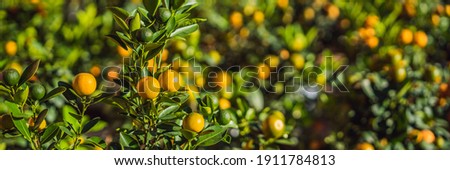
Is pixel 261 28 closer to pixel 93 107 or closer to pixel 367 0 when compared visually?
pixel 367 0

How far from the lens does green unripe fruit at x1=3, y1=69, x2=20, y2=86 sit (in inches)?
37.3

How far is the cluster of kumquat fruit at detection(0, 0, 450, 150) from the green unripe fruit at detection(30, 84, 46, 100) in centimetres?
11

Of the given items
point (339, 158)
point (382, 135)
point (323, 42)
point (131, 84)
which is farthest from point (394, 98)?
point (131, 84)

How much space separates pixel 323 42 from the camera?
6.99 ft

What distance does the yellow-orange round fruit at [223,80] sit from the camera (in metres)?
1.65

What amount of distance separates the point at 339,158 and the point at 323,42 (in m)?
0.63

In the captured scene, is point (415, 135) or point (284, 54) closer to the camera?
point (415, 135)

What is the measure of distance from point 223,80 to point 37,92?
29.0 inches

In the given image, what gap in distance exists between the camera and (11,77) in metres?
0.95

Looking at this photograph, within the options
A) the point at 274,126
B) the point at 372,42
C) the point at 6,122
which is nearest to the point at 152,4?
the point at 6,122

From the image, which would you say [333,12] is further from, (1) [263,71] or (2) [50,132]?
(2) [50,132]

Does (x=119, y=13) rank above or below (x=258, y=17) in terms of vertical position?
above

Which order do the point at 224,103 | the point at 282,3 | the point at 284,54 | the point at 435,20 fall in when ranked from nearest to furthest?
the point at 224,103
the point at 284,54
the point at 435,20
the point at 282,3

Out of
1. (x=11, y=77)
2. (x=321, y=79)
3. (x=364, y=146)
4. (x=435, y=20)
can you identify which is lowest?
(x=364, y=146)
